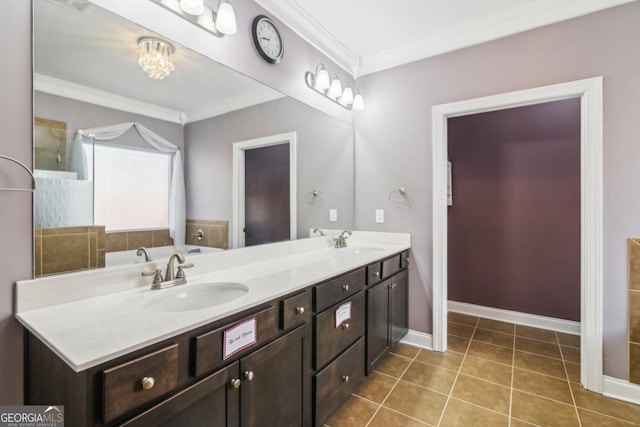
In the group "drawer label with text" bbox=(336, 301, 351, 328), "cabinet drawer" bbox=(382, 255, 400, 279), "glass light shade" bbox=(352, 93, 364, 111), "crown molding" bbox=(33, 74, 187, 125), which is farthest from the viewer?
"glass light shade" bbox=(352, 93, 364, 111)

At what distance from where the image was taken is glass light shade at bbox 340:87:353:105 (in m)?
2.63

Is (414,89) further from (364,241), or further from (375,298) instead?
(375,298)

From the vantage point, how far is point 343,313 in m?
1.68

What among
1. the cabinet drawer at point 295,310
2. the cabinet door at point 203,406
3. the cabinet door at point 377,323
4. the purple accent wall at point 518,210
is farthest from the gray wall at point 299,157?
the purple accent wall at point 518,210

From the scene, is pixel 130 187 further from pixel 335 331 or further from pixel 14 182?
pixel 335 331

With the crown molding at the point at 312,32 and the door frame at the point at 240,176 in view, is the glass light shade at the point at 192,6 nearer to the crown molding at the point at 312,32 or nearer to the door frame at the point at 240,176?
the crown molding at the point at 312,32

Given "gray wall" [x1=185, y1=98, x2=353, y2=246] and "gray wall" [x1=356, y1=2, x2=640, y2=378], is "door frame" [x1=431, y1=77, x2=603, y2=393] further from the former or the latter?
"gray wall" [x1=185, y1=98, x2=353, y2=246]

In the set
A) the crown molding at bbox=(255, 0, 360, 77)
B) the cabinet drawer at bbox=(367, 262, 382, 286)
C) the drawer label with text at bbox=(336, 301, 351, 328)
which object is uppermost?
the crown molding at bbox=(255, 0, 360, 77)

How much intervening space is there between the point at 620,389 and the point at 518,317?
1137 millimetres

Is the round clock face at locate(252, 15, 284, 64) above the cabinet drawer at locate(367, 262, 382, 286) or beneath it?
above

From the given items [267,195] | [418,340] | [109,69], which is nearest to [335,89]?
[267,195]

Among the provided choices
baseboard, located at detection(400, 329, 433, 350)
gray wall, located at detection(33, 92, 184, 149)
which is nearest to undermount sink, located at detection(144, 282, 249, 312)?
gray wall, located at detection(33, 92, 184, 149)

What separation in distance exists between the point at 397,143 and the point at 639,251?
1.72 metres

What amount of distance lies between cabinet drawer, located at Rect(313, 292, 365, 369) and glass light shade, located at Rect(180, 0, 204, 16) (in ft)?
5.24
